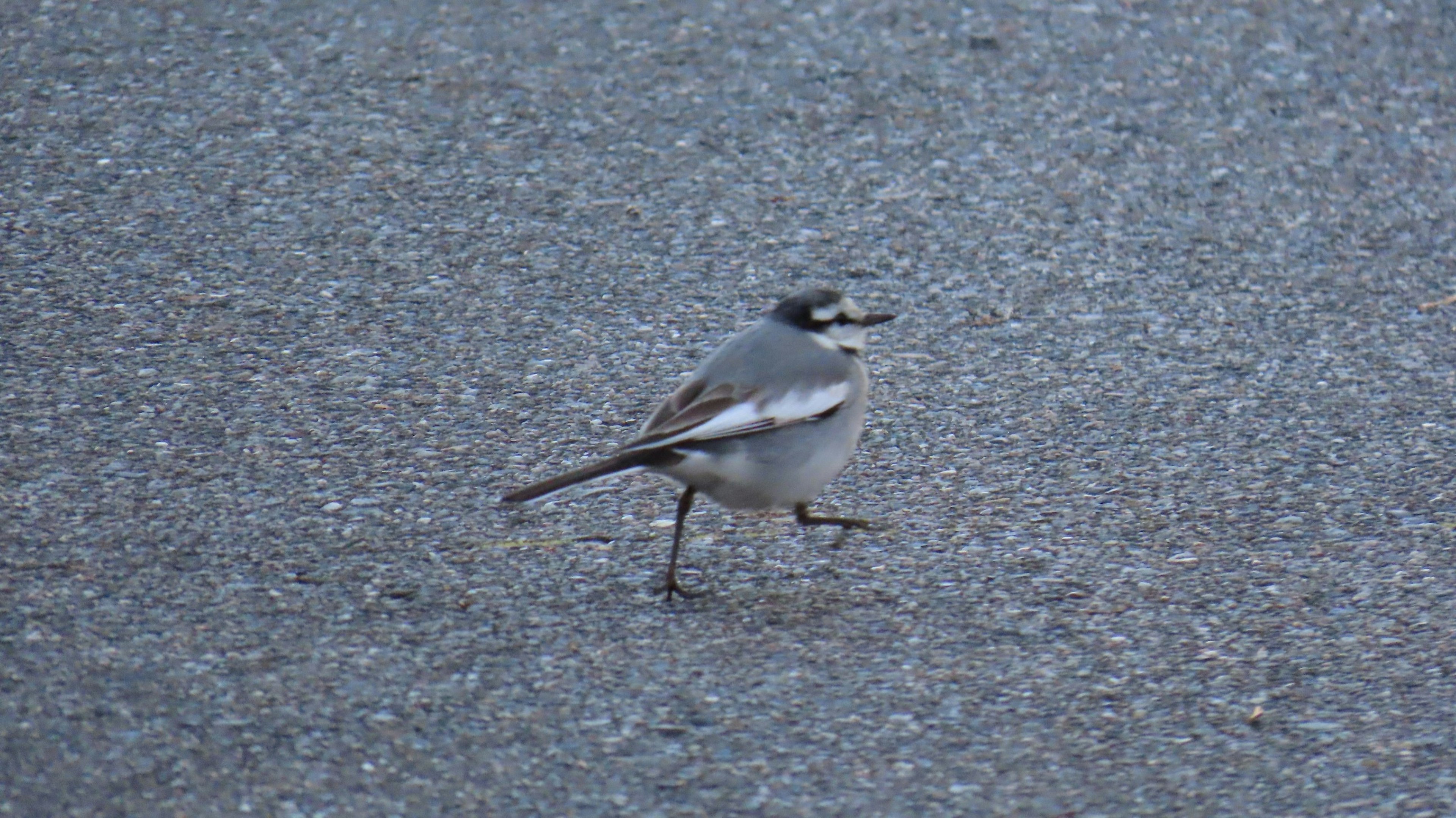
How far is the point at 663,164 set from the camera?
7.12 meters

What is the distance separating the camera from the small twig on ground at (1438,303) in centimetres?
610

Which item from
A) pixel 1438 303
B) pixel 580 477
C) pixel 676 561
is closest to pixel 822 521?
pixel 676 561

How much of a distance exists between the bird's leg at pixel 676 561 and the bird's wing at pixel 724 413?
0.65 feet

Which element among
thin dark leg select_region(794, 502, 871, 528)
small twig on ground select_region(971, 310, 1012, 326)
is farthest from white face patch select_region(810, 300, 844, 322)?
small twig on ground select_region(971, 310, 1012, 326)

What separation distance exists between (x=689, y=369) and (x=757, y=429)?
143cm

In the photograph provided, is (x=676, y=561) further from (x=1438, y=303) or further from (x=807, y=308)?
(x=1438, y=303)

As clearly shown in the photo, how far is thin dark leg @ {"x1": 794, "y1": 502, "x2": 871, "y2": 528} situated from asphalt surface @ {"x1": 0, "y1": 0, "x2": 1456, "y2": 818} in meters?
0.07

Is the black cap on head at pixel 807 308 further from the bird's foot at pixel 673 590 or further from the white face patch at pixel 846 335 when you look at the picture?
the bird's foot at pixel 673 590

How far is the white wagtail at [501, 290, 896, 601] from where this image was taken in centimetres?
421

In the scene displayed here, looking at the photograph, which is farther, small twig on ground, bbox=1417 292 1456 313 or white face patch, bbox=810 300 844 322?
small twig on ground, bbox=1417 292 1456 313

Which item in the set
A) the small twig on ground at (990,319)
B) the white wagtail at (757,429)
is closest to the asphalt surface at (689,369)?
the small twig on ground at (990,319)

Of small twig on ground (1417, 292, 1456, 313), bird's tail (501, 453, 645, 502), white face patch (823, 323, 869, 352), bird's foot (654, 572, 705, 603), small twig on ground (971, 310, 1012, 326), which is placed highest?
white face patch (823, 323, 869, 352)

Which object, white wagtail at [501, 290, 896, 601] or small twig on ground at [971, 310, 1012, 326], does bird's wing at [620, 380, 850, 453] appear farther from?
small twig on ground at [971, 310, 1012, 326]

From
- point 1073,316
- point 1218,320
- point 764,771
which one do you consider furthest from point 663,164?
point 764,771
